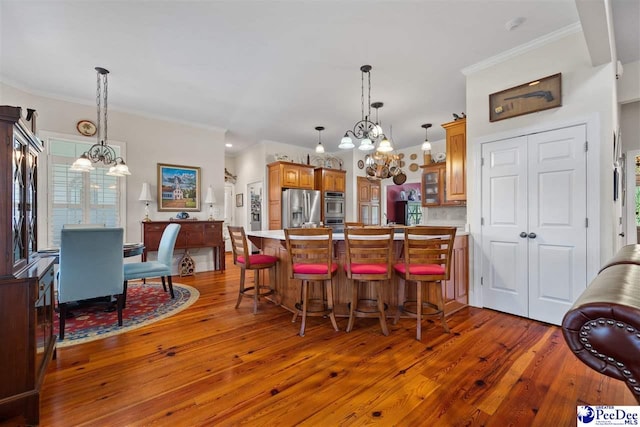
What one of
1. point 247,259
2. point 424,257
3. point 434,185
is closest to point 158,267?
point 247,259

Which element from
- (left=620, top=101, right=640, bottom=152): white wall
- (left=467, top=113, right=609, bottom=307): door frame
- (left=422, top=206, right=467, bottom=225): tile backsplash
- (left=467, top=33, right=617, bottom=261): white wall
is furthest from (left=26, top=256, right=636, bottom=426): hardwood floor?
(left=620, top=101, right=640, bottom=152): white wall

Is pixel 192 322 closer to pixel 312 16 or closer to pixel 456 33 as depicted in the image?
pixel 312 16

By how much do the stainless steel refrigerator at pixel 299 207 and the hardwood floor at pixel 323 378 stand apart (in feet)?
11.9

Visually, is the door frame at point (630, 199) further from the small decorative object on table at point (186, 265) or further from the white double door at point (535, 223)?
the small decorative object on table at point (186, 265)

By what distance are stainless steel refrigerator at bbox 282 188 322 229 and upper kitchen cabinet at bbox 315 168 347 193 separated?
1.03 feet

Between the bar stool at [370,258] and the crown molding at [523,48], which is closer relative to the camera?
the bar stool at [370,258]

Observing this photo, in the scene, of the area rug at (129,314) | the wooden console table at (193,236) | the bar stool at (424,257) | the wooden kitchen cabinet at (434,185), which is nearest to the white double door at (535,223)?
the bar stool at (424,257)

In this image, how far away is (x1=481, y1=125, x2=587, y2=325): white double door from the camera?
2.68 m

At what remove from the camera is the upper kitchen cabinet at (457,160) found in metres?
3.74

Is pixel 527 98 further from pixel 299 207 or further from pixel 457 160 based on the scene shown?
pixel 299 207

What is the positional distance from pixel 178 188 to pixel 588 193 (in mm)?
5818

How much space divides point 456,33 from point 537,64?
0.96m

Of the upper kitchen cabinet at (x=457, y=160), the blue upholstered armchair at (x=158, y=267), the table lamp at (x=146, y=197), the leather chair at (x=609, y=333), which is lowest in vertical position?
the blue upholstered armchair at (x=158, y=267)

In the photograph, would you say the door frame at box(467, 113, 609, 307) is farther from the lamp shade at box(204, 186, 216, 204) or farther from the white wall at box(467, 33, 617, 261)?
the lamp shade at box(204, 186, 216, 204)
